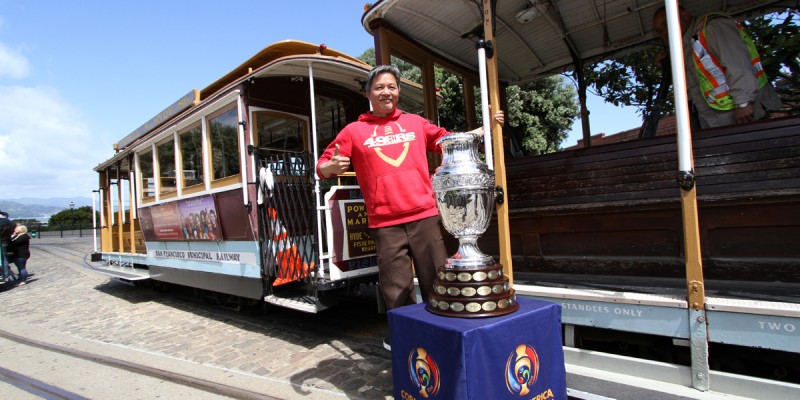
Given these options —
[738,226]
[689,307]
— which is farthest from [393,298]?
[738,226]

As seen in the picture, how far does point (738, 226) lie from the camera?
8.38 feet

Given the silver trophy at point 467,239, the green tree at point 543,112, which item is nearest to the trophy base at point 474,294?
the silver trophy at point 467,239

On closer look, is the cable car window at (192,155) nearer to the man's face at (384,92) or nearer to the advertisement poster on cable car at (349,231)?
the advertisement poster on cable car at (349,231)

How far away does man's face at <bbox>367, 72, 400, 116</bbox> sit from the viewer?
2.27m

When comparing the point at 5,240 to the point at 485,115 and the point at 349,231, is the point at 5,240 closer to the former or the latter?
the point at 349,231

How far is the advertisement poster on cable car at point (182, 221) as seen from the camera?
211 inches

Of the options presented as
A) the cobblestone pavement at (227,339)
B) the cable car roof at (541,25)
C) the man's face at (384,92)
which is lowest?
the cobblestone pavement at (227,339)

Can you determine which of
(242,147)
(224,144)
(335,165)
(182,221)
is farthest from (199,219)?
(335,165)

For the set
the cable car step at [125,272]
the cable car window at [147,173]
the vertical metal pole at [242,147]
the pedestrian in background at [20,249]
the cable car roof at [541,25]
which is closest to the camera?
the cable car roof at [541,25]

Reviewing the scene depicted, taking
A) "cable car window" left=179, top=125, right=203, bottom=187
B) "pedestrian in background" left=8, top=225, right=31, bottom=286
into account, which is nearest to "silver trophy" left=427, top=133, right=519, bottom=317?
"cable car window" left=179, top=125, right=203, bottom=187

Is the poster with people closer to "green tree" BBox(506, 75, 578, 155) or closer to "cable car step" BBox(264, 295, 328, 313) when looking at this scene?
"cable car step" BBox(264, 295, 328, 313)

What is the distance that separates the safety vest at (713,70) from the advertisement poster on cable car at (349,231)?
10.5 feet

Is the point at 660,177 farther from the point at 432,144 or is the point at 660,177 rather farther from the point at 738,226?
the point at 432,144

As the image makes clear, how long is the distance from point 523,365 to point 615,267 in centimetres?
192
